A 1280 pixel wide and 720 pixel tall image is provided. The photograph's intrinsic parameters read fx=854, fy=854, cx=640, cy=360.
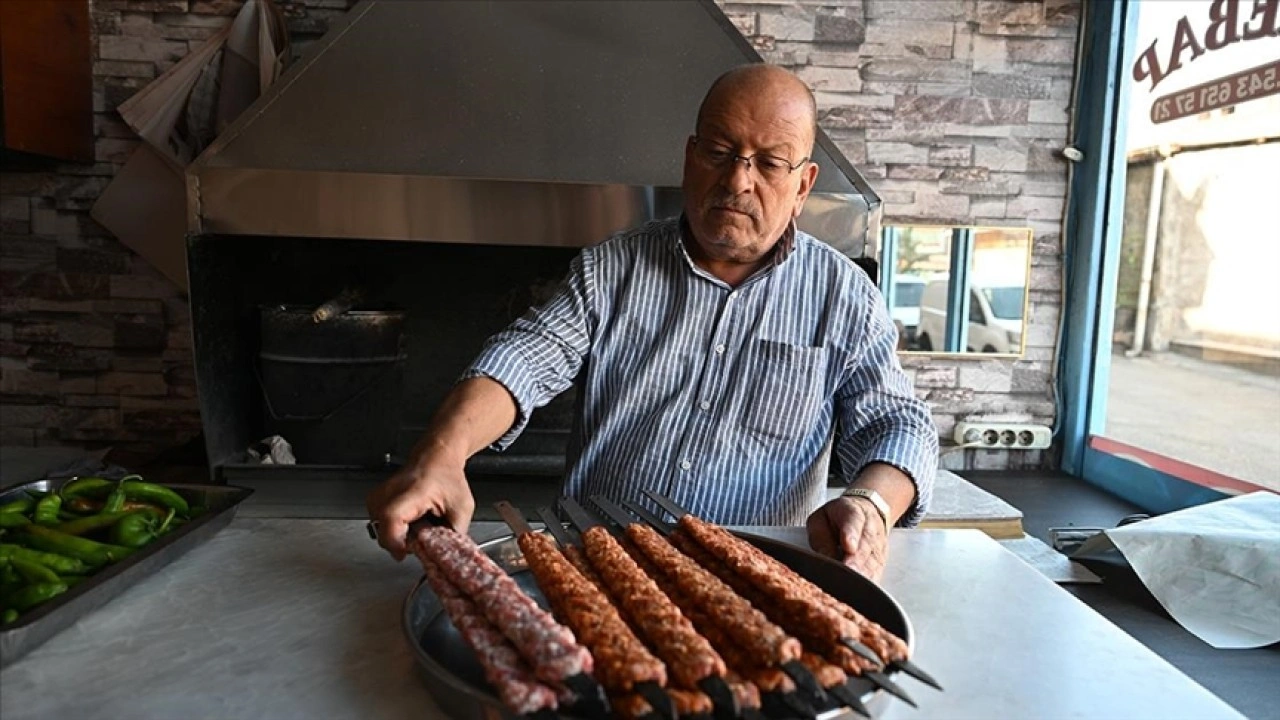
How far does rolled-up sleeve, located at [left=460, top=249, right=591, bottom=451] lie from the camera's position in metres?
1.42

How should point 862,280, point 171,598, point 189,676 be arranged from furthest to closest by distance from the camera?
point 862,280 < point 171,598 < point 189,676

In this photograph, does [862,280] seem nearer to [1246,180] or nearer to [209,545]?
[209,545]

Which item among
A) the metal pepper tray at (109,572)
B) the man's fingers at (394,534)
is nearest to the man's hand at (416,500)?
the man's fingers at (394,534)

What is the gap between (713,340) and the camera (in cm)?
160

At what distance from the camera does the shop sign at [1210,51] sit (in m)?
2.37

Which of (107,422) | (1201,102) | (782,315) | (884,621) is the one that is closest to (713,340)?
(782,315)

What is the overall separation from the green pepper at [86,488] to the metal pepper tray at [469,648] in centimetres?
69

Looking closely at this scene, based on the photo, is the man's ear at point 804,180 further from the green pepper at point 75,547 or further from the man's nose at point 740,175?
the green pepper at point 75,547

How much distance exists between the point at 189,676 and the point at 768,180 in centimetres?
116

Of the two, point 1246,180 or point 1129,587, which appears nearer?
point 1129,587

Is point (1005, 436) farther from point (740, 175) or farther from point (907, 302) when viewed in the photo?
point (740, 175)

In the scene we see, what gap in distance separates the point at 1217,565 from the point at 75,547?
231 centimetres

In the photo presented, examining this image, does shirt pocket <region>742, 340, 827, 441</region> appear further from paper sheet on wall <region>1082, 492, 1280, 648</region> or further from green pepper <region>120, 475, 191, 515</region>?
paper sheet on wall <region>1082, 492, 1280, 648</region>

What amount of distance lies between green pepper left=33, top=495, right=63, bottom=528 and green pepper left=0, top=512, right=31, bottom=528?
19 millimetres
